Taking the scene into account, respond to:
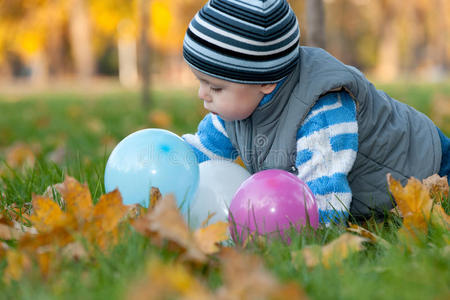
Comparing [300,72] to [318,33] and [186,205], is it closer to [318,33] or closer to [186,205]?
[186,205]

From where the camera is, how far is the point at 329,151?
207 centimetres

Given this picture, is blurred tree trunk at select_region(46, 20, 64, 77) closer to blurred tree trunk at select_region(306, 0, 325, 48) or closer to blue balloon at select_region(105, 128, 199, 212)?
blurred tree trunk at select_region(306, 0, 325, 48)

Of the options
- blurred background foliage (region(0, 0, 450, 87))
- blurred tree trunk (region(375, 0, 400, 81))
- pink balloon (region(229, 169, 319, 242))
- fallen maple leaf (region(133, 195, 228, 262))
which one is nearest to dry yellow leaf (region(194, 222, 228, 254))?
fallen maple leaf (region(133, 195, 228, 262))

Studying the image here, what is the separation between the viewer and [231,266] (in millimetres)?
1208

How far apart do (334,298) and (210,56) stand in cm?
122

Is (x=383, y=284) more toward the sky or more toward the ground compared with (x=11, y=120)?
more toward the sky

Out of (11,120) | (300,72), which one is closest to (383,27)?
(11,120)

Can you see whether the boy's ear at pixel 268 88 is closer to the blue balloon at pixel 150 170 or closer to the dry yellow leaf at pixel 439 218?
the blue balloon at pixel 150 170

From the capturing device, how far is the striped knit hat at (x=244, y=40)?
6.81ft

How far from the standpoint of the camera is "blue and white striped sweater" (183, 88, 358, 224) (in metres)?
2.04

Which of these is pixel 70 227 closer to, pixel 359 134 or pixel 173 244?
pixel 173 244

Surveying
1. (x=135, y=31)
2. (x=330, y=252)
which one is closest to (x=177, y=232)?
(x=330, y=252)

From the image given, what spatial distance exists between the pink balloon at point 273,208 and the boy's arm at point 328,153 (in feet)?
0.49

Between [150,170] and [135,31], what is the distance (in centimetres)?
2566
